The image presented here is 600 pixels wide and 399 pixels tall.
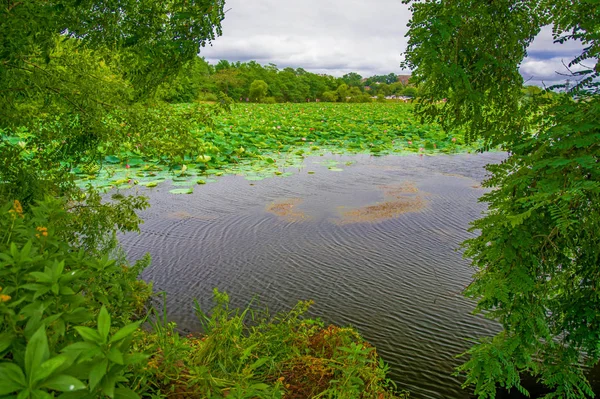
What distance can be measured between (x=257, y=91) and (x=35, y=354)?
33660 millimetres

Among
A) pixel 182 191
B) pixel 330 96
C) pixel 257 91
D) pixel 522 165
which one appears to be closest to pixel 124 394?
pixel 522 165

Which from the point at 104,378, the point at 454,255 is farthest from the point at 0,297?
the point at 454,255

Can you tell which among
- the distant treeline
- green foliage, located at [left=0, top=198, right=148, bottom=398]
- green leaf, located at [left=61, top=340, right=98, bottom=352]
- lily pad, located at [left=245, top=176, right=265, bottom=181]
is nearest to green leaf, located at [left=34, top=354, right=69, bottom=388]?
green foliage, located at [left=0, top=198, right=148, bottom=398]

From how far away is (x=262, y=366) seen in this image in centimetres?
265

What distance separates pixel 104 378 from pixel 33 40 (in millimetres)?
2333

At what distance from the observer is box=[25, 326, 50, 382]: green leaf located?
83 centimetres

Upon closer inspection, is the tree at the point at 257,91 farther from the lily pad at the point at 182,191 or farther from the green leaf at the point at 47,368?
the green leaf at the point at 47,368

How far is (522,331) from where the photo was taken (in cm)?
211

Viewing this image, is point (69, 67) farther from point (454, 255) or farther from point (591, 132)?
point (454, 255)

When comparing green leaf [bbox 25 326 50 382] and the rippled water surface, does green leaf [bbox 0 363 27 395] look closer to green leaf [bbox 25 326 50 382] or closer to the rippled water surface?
green leaf [bbox 25 326 50 382]

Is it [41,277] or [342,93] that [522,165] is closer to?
[41,277]

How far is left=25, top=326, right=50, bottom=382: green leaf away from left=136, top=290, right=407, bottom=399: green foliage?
115cm

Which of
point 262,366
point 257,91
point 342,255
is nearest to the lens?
point 262,366

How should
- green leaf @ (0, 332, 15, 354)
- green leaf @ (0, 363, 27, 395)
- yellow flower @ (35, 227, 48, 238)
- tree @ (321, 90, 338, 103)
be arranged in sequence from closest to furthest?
green leaf @ (0, 363, 27, 395), green leaf @ (0, 332, 15, 354), yellow flower @ (35, 227, 48, 238), tree @ (321, 90, 338, 103)
